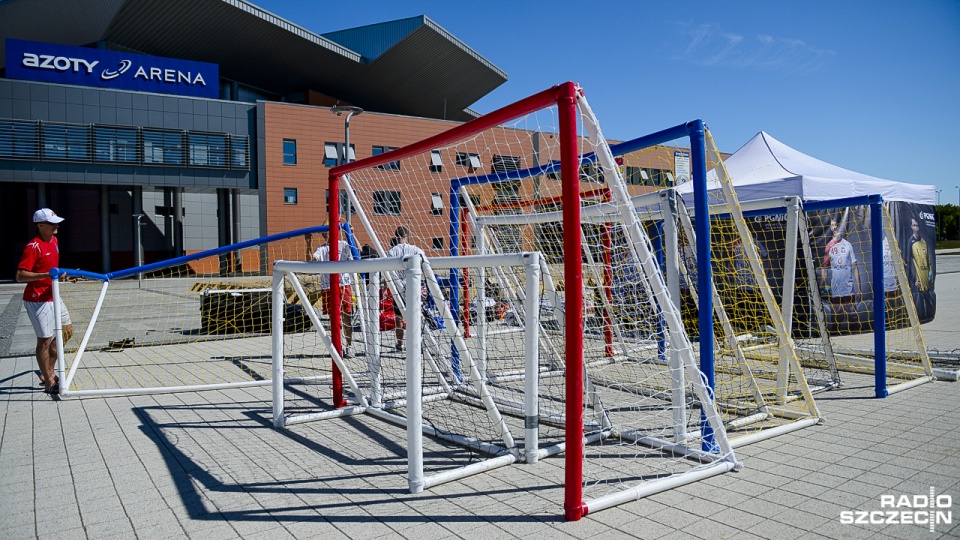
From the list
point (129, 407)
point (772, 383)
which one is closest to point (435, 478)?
point (129, 407)

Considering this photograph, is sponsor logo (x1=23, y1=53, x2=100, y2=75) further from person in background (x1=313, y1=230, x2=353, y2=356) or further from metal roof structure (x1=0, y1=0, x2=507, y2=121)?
person in background (x1=313, y1=230, x2=353, y2=356)

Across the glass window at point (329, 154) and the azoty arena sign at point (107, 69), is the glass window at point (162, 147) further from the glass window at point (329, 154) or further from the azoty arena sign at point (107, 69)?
the glass window at point (329, 154)

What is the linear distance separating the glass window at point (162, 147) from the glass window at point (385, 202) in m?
30.1

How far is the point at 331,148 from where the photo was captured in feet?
124

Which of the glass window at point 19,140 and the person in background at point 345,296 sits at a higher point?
the glass window at point 19,140

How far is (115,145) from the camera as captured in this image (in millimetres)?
32062

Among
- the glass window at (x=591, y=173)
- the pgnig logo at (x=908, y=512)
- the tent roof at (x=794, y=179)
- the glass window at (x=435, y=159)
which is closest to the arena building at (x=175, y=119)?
the tent roof at (x=794, y=179)

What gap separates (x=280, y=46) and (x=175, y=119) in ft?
26.1

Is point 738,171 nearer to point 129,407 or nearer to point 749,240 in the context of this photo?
point 749,240

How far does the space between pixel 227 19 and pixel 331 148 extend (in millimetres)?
8694

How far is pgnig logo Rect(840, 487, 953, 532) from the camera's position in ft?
10.7

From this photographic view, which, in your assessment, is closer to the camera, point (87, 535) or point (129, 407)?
point (87, 535)

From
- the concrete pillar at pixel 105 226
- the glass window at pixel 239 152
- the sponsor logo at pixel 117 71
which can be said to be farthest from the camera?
the glass window at pixel 239 152

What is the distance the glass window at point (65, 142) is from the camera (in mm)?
30547
